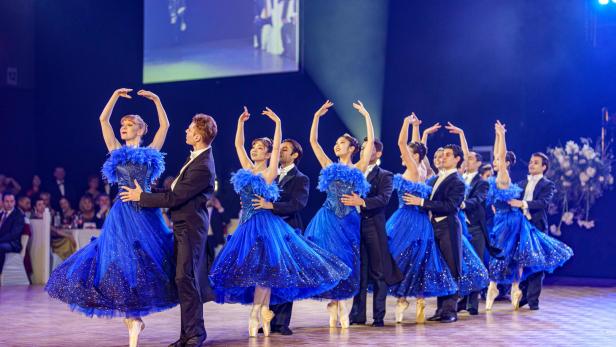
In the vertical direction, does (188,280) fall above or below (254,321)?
above

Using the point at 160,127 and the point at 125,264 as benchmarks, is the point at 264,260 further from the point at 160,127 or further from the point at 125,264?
the point at 160,127

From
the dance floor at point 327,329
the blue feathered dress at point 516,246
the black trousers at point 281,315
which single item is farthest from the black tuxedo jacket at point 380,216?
the blue feathered dress at point 516,246

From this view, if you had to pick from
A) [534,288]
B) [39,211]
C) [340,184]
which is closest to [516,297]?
[534,288]

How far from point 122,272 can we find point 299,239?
58.7 inches

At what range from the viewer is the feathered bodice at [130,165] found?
17.8ft

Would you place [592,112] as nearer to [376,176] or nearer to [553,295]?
[553,295]

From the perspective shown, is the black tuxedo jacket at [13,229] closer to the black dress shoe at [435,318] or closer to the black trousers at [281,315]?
the black trousers at [281,315]

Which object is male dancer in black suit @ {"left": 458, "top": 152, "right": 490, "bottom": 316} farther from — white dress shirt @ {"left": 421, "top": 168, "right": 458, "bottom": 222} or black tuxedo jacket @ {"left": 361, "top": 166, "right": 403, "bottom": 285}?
black tuxedo jacket @ {"left": 361, "top": 166, "right": 403, "bottom": 285}

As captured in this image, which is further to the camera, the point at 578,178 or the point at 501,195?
the point at 578,178

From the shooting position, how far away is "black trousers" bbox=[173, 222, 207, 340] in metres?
5.32

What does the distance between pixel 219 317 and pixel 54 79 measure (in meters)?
8.82

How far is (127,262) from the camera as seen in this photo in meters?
5.23

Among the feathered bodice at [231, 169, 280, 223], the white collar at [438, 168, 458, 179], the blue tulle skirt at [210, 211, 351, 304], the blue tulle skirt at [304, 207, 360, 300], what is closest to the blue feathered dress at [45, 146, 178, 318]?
the blue tulle skirt at [210, 211, 351, 304]

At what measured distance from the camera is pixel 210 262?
5.64 metres
